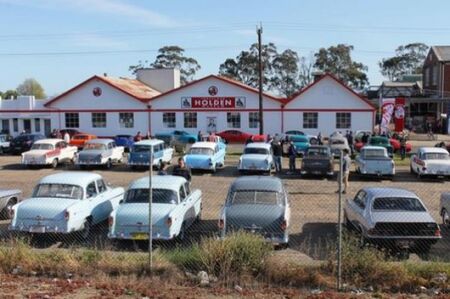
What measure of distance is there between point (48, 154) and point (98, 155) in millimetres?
2730

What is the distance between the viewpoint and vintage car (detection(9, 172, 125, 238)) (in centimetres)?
1322

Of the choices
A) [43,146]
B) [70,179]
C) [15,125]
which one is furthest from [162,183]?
[15,125]

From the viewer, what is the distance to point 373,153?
87.0 feet

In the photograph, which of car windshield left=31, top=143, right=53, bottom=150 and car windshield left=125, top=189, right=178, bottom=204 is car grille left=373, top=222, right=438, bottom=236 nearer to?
car windshield left=125, top=189, right=178, bottom=204

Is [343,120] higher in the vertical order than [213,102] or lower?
lower

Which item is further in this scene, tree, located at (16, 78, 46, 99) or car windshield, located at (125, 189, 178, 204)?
tree, located at (16, 78, 46, 99)

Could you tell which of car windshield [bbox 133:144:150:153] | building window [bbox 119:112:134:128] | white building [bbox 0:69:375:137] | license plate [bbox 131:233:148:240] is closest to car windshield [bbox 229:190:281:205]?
license plate [bbox 131:233:148:240]

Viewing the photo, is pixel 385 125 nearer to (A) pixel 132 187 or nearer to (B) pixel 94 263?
(A) pixel 132 187

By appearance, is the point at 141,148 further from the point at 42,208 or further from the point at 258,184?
the point at 42,208

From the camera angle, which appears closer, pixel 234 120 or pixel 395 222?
pixel 395 222

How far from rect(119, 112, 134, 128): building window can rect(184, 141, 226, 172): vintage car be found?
22942 millimetres

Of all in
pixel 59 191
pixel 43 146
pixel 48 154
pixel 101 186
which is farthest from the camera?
pixel 43 146

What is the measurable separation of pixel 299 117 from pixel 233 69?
5375cm

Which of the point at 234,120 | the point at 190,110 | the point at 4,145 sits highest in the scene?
the point at 190,110
